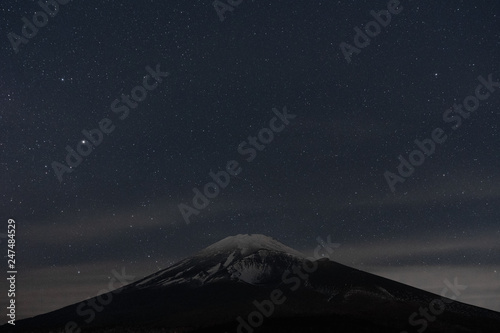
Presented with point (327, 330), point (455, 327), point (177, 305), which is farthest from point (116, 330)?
point (455, 327)

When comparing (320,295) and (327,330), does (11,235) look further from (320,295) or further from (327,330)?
(320,295)

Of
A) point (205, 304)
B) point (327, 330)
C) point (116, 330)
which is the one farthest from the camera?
point (205, 304)

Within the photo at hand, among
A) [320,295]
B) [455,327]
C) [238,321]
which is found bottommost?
[455,327]

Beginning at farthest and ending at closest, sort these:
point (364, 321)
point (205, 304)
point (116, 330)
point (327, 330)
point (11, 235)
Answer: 1. point (205, 304)
2. point (116, 330)
3. point (364, 321)
4. point (327, 330)
5. point (11, 235)

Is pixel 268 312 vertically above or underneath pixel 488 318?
above

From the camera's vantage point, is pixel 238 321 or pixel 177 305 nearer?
pixel 238 321

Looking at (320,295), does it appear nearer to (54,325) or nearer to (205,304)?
(205,304)

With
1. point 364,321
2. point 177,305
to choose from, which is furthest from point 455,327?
point 177,305

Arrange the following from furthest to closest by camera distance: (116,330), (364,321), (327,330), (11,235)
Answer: (116,330), (364,321), (327,330), (11,235)

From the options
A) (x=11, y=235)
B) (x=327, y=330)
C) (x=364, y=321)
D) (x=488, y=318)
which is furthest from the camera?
(x=488, y=318)
